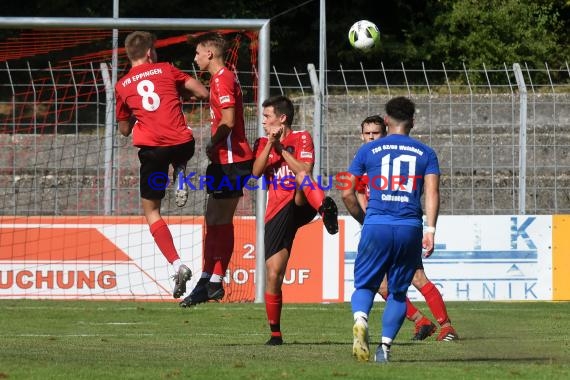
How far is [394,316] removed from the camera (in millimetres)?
9250

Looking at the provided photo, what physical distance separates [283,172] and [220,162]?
1.97 feet

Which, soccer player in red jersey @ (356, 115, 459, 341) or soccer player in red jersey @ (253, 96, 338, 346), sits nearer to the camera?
soccer player in red jersey @ (253, 96, 338, 346)

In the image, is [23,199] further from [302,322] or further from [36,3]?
[36,3]

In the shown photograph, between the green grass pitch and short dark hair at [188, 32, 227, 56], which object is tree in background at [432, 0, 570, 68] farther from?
short dark hair at [188, 32, 227, 56]

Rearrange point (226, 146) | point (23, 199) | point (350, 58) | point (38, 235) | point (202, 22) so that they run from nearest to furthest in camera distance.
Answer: point (226, 146), point (202, 22), point (38, 235), point (23, 199), point (350, 58)

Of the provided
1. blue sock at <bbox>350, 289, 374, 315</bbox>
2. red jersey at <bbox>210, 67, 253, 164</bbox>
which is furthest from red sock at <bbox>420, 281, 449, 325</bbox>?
blue sock at <bbox>350, 289, 374, 315</bbox>

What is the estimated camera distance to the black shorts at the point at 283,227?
37.4 ft

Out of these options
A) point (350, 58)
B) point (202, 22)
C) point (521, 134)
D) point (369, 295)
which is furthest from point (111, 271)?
point (350, 58)

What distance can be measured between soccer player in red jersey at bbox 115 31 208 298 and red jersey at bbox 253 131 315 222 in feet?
2.55

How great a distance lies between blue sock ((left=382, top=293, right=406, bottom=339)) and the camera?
9234 millimetres

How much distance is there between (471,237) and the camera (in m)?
18.1

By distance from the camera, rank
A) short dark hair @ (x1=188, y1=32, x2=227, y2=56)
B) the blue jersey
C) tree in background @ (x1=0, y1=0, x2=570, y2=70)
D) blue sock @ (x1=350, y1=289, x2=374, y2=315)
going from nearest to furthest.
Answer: the blue jersey, blue sock @ (x1=350, y1=289, x2=374, y2=315), short dark hair @ (x1=188, y1=32, x2=227, y2=56), tree in background @ (x1=0, y1=0, x2=570, y2=70)

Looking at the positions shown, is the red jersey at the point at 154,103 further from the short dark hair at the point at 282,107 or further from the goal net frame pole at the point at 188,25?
the goal net frame pole at the point at 188,25

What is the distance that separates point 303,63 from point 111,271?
1944 centimetres
